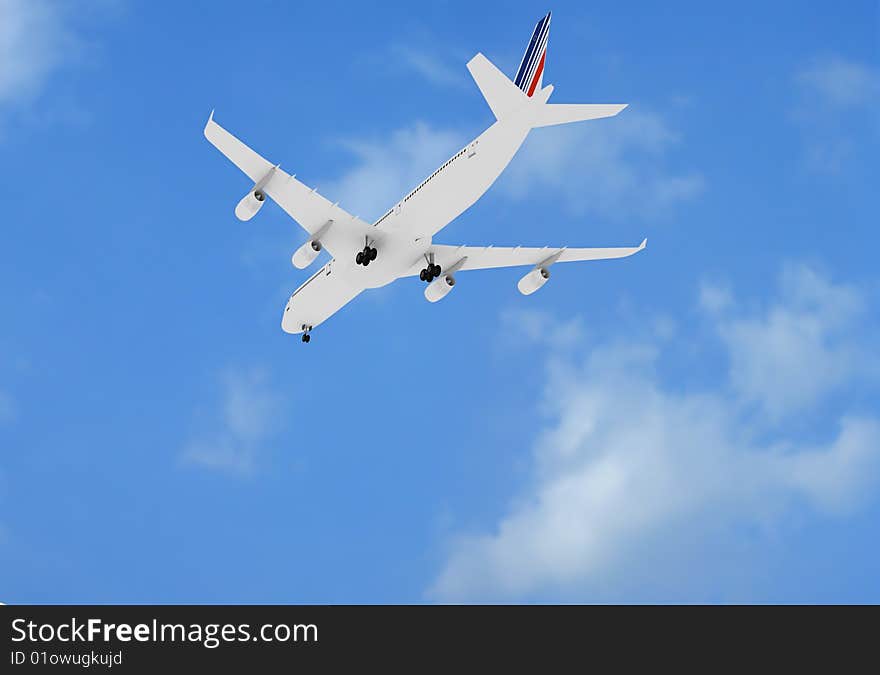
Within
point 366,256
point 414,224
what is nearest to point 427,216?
point 414,224

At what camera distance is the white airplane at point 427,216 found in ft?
123

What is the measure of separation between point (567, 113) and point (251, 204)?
40.3 ft

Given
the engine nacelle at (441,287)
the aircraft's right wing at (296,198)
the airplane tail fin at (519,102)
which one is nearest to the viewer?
the airplane tail fin at (519,102)

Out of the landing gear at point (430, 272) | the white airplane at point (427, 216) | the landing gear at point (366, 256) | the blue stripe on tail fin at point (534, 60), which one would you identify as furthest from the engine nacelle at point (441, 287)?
the blue stripe on tail fin at point (534, 60)

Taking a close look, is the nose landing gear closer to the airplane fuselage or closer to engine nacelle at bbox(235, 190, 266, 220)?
the airplane fuselage

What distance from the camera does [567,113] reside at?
3731 cm

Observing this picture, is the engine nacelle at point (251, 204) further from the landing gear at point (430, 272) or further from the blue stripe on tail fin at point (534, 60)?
the blue stripe on tail fin at point (534, 60)

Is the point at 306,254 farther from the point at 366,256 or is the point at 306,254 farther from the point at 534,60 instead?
the point at 534,60

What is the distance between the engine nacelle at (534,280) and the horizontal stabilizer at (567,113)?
10.4 metres
